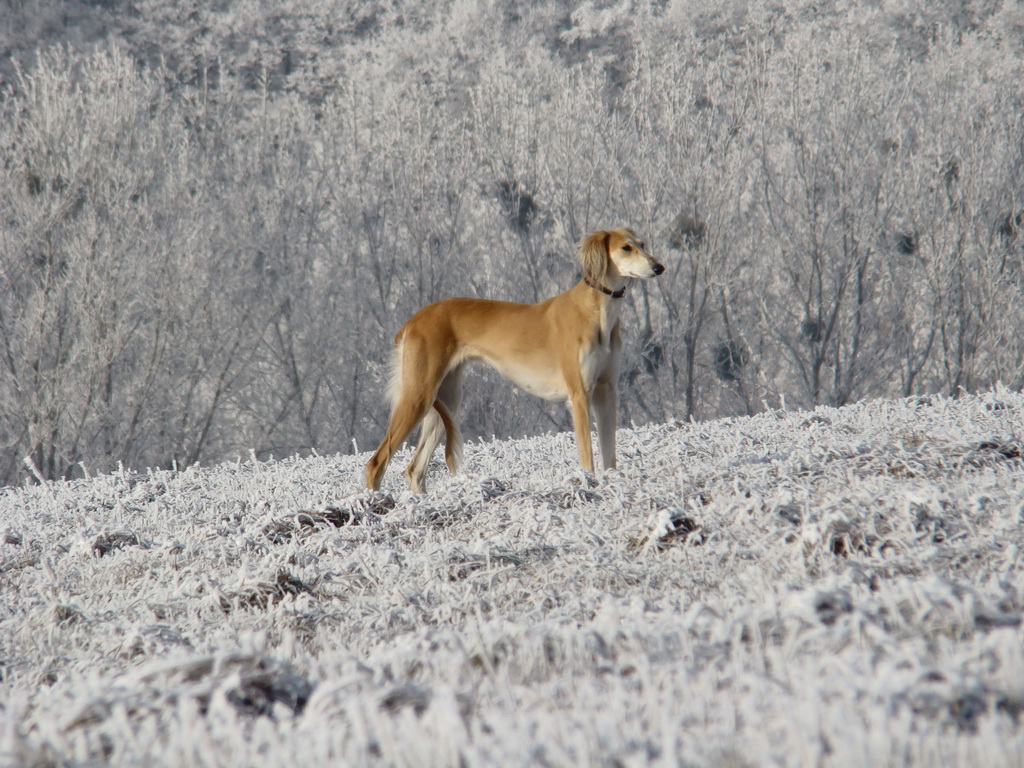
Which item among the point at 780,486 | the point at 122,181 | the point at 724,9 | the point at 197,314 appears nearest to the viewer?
the point at 780,486

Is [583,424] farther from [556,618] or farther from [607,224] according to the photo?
[607,224]

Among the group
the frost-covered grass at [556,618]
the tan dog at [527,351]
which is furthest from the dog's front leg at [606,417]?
the frost-covered grass at [556,618]

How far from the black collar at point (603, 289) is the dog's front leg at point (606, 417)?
0.68 m

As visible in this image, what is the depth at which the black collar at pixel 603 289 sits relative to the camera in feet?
21.4

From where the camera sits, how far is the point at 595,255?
6625mm

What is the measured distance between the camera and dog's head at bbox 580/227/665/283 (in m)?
6.56

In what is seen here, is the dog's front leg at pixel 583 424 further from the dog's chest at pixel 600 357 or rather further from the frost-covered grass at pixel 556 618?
the frost-covered grass at pixel 556 618

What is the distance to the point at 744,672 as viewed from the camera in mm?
1751

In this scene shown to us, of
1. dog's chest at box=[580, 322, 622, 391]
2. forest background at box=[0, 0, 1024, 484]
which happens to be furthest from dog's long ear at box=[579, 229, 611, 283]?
forest background at box=[0, 0, 1024, 484]

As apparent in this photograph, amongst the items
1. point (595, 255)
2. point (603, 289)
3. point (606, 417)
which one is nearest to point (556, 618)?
point (606, 417)

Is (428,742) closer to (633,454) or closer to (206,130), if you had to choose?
(633,454)

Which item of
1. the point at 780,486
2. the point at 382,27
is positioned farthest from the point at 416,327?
the point at 382,27

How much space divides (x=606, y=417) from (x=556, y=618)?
13.1 feet

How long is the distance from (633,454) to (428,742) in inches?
225
